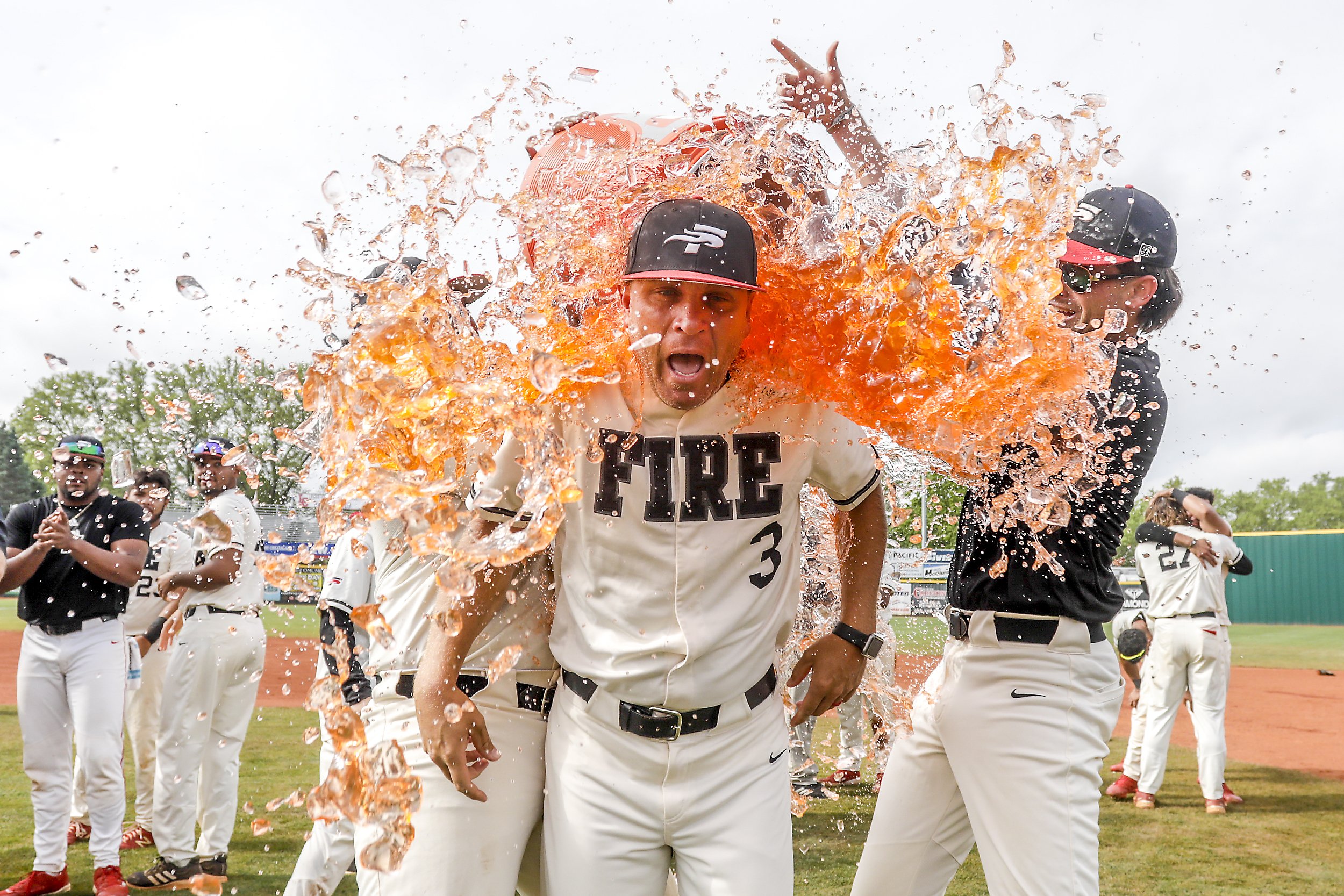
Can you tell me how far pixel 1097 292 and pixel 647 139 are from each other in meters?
1.68

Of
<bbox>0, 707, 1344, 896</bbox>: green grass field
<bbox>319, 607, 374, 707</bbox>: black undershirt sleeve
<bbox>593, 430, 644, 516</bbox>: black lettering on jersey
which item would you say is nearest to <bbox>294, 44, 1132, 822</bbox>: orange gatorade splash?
<bbox>593, 430, 644, 516</bbox>: black lettering on jersey

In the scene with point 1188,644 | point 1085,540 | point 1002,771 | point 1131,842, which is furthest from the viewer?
point 1188,644

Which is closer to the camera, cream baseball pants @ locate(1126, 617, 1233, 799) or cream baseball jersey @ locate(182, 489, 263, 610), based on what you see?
cream baseball jersey @ locate(182, 489, 263, 610)

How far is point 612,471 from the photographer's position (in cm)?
267

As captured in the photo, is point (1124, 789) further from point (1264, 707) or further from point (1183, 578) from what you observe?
point (1264, 707)

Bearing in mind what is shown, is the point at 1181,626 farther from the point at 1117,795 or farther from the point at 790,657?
the point at 790,657

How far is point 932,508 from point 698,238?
1931 mm

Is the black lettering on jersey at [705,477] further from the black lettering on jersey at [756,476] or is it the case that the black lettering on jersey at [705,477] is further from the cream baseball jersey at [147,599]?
the cream baseball jersey at [147,599]

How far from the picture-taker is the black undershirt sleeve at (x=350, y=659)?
11.9ft

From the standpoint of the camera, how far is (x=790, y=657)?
10.8 ft

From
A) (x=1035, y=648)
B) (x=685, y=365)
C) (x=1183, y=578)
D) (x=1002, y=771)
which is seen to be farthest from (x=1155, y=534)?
(x=685, y=365)

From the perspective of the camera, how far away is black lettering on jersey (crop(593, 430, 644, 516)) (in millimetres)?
2664

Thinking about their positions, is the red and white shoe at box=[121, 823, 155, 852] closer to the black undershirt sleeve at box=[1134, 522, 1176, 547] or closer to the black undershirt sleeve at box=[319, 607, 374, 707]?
the black undershirt sleeve at box=[319, 607, 374, 707]

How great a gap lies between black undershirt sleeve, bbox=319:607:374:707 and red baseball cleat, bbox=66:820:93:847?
3958 millimetres
